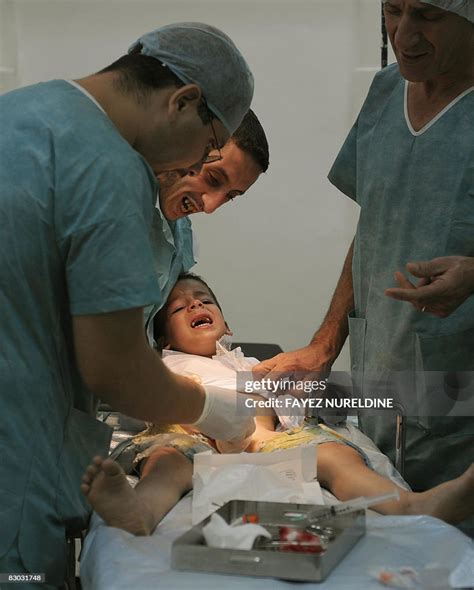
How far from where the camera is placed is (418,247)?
1.98 metres

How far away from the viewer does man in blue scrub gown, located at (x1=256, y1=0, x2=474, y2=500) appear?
→ 1922 millimetres

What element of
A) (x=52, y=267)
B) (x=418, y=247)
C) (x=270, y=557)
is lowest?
(x=270, y=557)

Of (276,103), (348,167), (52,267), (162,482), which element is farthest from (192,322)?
(276,103)

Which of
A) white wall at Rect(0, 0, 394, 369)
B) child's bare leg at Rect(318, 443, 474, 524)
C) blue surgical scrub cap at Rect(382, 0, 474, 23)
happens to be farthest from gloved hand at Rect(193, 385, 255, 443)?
white wall at Rect(0, 0, 394, 369)

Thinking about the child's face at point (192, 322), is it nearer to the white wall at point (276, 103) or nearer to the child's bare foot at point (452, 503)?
the child's bare foot at point (452, 503)

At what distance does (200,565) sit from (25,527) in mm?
322

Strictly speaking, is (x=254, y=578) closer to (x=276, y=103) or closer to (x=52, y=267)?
(x=52, y=267)

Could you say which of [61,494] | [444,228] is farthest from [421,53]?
[61,494]

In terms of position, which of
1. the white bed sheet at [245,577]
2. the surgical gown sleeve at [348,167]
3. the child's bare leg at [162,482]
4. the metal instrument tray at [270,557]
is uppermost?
the surgical gown sleeve at [348,167]

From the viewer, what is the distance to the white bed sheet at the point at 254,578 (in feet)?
3.91

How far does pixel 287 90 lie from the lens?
158 inches

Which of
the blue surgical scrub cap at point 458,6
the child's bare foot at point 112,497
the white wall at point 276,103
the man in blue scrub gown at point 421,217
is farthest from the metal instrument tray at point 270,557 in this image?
the white wall at point 276,103

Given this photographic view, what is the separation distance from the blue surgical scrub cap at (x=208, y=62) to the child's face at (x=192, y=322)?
1146mm

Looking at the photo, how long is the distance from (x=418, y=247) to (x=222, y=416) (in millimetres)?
636
